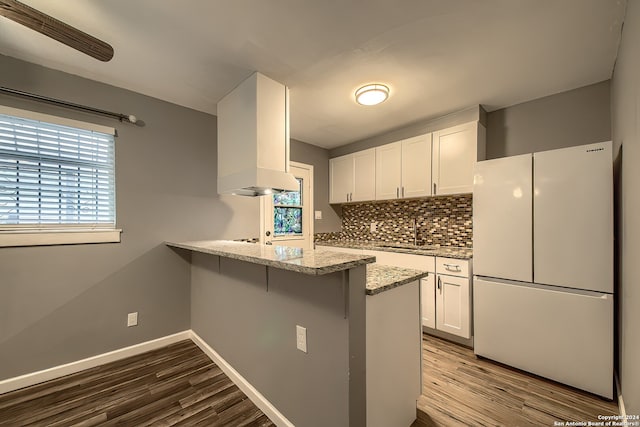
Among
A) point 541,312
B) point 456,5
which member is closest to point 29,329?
point 456,5

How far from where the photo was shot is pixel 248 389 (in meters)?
1.85

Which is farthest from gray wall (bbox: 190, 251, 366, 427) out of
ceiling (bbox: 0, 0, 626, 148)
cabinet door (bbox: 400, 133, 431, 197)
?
cabinet door (bbox: 400, 133, 431, 197)

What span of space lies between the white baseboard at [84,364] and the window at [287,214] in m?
1.63

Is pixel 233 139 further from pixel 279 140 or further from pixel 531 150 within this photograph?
pixel 531 150

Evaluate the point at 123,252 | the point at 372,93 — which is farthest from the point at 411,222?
the point at 123,252

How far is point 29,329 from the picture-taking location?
1986 mm

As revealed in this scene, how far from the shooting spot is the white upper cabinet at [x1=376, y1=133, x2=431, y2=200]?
3.11 meters

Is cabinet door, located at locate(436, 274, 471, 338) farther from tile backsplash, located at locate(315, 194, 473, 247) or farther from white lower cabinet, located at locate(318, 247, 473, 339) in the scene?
tile backsplash, located at locate(315, 194, 473, 247)

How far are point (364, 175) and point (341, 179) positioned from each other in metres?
0.45

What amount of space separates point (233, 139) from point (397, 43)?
4.92 ft

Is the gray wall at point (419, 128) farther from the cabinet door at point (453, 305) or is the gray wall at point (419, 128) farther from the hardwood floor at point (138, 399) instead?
the hardwood floor at point (138, 399)

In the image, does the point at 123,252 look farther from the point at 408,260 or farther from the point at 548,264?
the point at 548,264

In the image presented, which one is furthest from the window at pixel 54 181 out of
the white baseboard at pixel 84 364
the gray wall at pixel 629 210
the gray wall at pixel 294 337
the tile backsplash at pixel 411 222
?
the gray wall at pixel 629 210

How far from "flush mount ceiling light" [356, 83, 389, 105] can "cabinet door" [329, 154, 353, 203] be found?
4.96 feet
